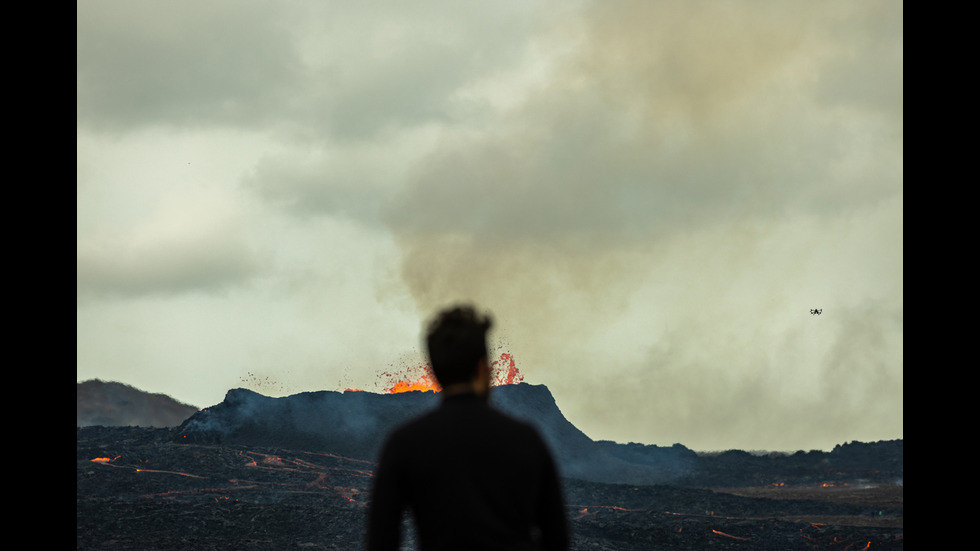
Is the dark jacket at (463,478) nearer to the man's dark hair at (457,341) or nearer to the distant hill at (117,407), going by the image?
the man's dark hair at (457,341)

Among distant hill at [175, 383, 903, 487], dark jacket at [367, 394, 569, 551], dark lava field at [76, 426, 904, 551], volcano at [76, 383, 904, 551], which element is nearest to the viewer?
dark jacket at [367, 394, 569, 551]

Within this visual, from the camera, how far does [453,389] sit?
10.6 ft

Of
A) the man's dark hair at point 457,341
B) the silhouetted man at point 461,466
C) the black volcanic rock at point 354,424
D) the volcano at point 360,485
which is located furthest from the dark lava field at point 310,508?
the man's dark hair at point 457,341

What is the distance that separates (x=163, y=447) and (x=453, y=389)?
54.0 metres

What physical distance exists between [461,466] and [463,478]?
42 millimetres

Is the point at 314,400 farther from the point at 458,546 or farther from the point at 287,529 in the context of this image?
the point at 458,546

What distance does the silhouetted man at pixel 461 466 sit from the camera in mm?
3160

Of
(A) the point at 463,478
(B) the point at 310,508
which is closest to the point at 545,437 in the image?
(B) the point at 310,508

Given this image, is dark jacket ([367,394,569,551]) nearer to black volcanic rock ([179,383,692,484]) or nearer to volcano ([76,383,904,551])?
volcano ([76,383,904,551])

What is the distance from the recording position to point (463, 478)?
3.16 metres

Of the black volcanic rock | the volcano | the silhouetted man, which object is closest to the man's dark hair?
the silhouetted man

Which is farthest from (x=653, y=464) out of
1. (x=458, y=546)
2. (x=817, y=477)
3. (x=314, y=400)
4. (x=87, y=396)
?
(x=458, y=546)

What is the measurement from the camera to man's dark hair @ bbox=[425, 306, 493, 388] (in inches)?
126

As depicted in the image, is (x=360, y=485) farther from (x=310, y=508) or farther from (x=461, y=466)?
(x=461, y=466)
